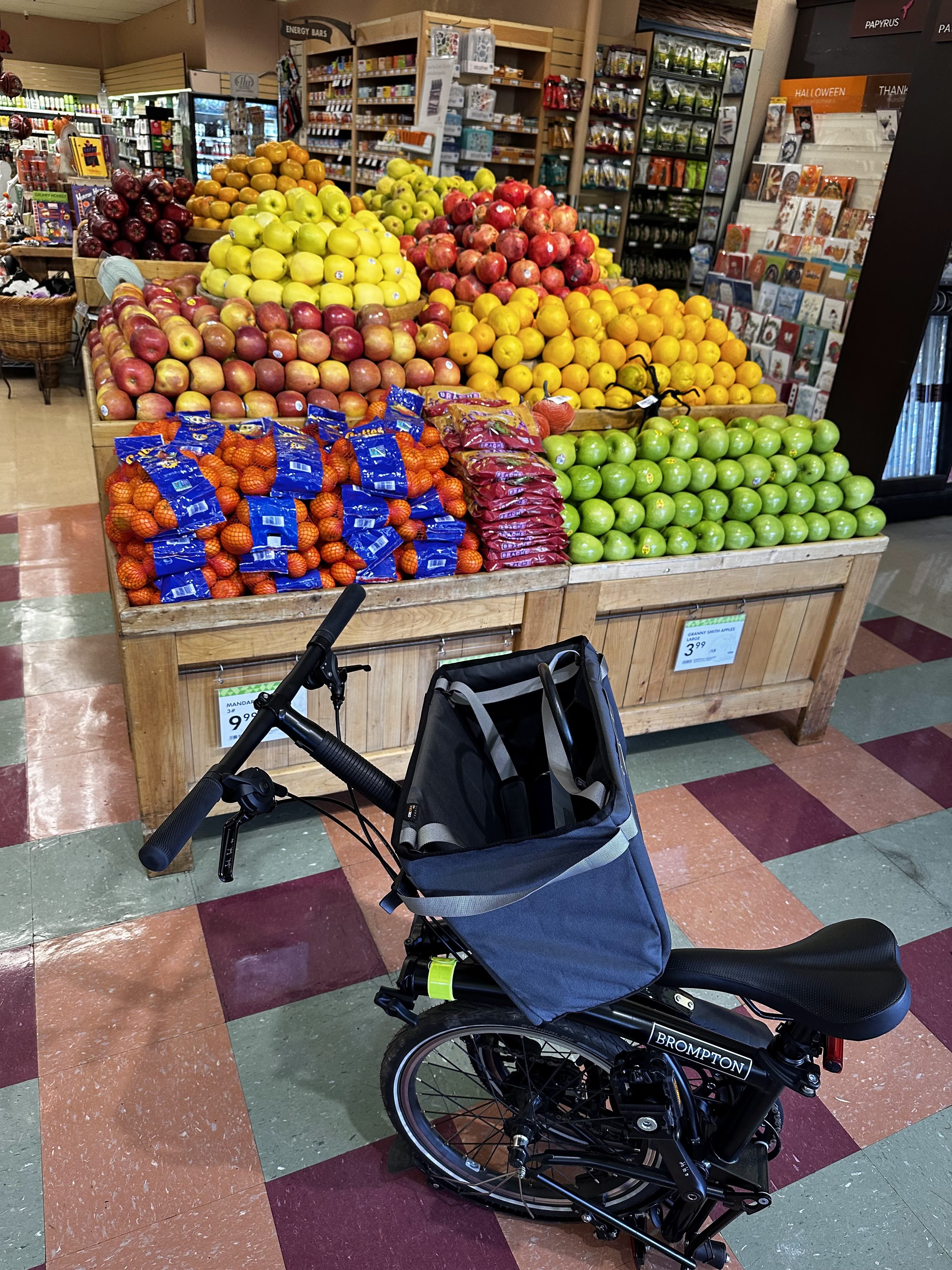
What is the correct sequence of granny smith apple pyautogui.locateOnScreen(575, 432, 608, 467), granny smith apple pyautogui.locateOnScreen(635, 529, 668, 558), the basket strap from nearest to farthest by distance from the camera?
1. the basket strap
2. granny smith apple pyautogui.locateOnScreen(635, 529, 668, 558)
3. granny smith apple pyautogui.locateOnScreen(575, 432, 608, 467)

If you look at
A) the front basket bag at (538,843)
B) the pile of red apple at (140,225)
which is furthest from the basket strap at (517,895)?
the pile of red apple at (140,225)

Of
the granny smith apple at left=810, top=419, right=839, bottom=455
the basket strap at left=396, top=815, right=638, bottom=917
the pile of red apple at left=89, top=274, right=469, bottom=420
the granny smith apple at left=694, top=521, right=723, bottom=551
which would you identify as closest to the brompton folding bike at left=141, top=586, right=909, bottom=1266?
the basket strap at left=396, top=815, right=638, bottom=917

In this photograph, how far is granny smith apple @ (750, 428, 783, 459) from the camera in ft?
10.0

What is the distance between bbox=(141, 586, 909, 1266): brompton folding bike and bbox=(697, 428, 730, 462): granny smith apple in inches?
66.3

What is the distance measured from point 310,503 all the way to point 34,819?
1.28 meters

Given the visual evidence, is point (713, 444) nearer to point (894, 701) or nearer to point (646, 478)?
point (646, 478)

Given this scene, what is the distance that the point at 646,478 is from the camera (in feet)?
9.05

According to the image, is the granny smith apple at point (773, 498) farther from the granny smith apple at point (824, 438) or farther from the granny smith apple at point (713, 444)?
the granny smith apple at point (824, 438)

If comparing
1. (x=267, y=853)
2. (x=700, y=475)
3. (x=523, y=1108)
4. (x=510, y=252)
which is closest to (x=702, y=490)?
(x=700, y=475)

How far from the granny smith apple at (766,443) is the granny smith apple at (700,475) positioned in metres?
0.26

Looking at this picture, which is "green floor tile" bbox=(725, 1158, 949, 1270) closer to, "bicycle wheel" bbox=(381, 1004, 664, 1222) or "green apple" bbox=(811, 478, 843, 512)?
"bicycle wheel" bbox=(381, 1004, 664, 1222)

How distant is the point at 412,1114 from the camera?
5.28 feet

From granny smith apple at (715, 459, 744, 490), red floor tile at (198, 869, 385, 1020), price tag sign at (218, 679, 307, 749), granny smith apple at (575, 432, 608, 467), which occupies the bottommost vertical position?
red floor tile at (198, 869, 385, 1020)

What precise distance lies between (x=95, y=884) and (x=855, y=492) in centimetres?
274
